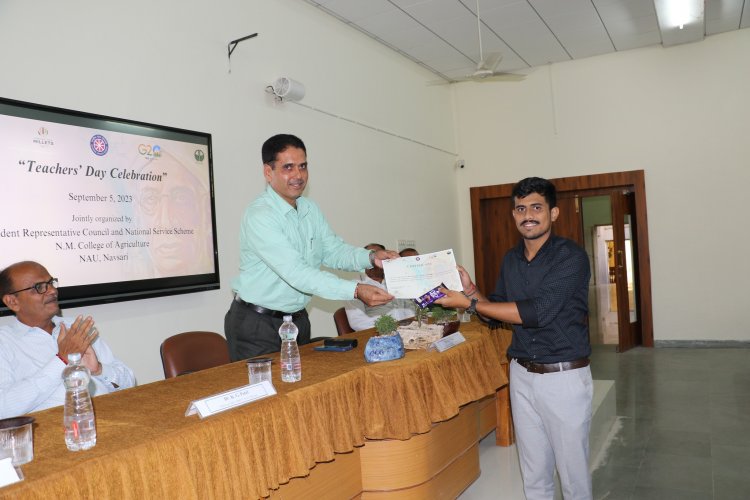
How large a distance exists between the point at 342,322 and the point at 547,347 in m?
2.37

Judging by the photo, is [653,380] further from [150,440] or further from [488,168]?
[150,440]

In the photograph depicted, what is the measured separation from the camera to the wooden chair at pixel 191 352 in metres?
2.93

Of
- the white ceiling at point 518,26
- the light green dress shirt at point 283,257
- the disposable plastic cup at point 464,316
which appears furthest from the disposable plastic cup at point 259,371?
the white ceiling at point 518,26

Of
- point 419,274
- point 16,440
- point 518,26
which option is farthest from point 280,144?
point 518,26

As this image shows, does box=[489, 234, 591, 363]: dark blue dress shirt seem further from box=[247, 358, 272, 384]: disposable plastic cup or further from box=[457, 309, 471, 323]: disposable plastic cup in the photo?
box=[457, 309, 471, 323]: disposable plastic cup

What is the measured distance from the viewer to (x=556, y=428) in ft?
7.87

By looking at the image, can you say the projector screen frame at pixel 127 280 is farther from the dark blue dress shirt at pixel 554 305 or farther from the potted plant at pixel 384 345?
the dark blue dress shirt at pixel 554 305

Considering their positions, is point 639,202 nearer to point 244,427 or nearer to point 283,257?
point 283,257

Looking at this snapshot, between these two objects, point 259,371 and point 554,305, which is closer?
point 259,371

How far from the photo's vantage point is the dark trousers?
2.88 meters

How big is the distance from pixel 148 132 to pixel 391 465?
2652 mm

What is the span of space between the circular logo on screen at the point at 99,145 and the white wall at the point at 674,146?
243 inches

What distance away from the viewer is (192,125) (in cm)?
→ 426

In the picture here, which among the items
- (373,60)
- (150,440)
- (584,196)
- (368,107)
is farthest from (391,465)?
(584,196)
